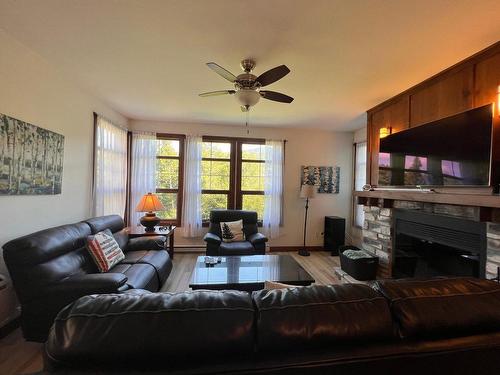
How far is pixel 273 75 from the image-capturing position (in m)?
2.13

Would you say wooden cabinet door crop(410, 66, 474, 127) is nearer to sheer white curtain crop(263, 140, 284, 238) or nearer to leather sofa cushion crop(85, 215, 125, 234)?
sheer white curtain crop(263, 140, 284, 238)

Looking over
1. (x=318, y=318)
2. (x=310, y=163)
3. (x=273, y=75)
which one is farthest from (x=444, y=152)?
(x=310, y=163)

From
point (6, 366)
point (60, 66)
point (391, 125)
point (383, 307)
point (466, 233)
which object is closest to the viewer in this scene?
point (383, 307)

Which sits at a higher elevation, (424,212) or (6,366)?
(424,212)

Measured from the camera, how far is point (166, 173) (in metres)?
4.77

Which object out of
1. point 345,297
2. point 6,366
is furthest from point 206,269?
point 345,297

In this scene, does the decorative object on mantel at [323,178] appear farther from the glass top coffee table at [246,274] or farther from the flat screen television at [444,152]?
the glass top coffee table at [246,274]

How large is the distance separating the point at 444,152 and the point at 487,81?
25.7 inches

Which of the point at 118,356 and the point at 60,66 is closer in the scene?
the point at 118,356

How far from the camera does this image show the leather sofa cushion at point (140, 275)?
87.2 inches

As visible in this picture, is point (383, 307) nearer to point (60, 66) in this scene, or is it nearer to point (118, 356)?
point (118, 356)

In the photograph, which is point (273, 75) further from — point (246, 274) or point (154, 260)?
point (154, 260)

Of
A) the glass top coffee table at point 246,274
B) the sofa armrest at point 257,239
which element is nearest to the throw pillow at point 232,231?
the sofa armrest at point 257,239

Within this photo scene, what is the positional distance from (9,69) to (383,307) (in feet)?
10.2
